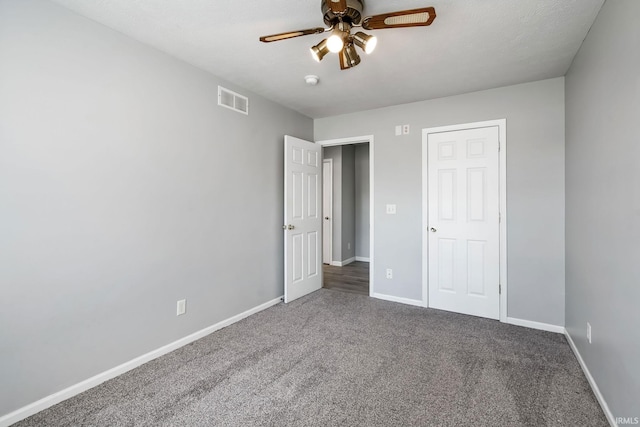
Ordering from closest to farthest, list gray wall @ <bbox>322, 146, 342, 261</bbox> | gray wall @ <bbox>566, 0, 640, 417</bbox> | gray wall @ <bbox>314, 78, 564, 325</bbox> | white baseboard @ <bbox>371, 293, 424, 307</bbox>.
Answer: gray wall @ <bbox>566, 0, 640, 417</bbox>
gray wall @ <bbox>314, 78, 564, 325</bbox>
white baseboard @ <bbox>371, 293, 424, 307</bbox>
gray wall @ <bbox>322, 146, 342, 261</bbox>

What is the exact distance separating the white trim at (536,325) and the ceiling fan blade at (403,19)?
9.64 feet

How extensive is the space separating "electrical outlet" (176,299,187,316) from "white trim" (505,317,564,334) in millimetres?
3188

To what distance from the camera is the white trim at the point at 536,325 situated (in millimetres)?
2832

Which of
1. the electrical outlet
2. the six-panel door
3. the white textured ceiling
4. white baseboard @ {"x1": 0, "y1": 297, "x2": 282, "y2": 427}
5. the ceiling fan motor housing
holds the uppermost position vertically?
the white textured ceiling

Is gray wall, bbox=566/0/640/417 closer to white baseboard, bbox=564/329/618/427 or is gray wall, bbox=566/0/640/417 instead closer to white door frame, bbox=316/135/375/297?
white baseboard, bbox=564/329/618/427

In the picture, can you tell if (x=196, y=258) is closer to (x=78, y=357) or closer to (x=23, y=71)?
(x=78, y=357)

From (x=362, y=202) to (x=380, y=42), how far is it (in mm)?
4284

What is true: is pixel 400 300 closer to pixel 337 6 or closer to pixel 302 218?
pixel 302 218

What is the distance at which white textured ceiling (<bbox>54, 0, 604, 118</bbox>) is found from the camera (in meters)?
1.83

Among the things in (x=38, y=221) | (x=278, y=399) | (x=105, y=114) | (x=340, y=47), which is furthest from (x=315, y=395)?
(x=105, y=114)

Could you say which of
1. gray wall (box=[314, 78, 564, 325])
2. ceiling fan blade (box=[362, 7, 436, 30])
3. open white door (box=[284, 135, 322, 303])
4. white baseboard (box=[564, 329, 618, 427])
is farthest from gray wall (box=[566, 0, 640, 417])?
open white door (box=[284, 135, 322, 303])

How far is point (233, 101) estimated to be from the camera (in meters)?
3.02

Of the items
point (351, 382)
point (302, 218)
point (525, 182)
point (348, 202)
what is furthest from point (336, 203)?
point (351, 382)

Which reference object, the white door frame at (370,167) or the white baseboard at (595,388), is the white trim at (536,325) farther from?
the white door frame at (370,167)
